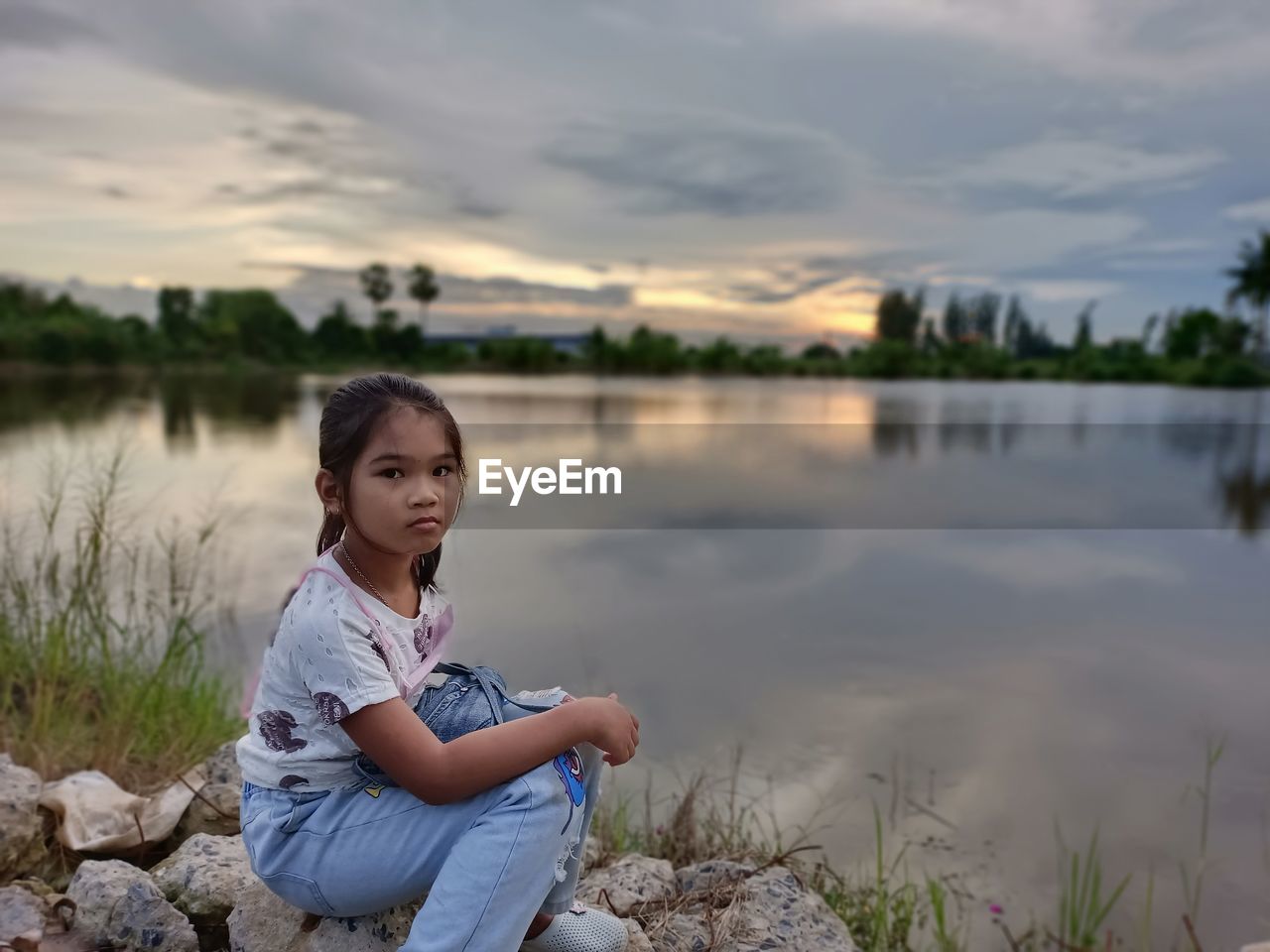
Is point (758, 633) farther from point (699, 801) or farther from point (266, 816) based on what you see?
point (266, 816)

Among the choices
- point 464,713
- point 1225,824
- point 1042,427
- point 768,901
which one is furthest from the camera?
point 1042,427

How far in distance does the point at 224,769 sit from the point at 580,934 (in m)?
1.27

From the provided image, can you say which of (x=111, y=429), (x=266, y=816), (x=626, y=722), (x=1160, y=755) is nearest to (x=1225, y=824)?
(x=1160, y=755)

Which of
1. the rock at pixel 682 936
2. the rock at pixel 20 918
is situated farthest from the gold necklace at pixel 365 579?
the rock at pixel 20 918

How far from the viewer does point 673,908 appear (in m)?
2.35

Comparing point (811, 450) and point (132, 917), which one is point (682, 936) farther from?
A: point (811, 450)

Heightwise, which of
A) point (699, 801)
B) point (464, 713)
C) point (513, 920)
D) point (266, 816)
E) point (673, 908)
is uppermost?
point (464, 713)

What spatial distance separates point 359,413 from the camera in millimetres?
1622

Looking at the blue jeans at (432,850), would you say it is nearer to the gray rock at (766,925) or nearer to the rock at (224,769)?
the gray rock at (766,925)

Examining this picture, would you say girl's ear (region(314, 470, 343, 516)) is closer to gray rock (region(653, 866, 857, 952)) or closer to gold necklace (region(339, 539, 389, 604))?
gold necklace (region(339, 539, 389, 604))

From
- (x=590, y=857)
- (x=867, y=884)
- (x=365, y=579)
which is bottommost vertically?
(x=867, y=884)

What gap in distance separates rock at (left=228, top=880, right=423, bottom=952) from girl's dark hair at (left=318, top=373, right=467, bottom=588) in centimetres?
76

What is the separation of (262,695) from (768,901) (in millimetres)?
1327

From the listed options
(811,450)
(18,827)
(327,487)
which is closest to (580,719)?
(327,487)
